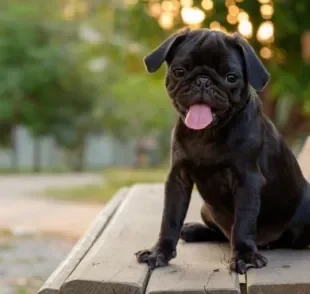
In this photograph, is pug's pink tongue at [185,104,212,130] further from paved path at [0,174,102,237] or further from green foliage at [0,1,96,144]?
green foliage at [0,1,96,144]

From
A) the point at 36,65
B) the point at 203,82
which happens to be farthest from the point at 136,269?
the point at 36,65

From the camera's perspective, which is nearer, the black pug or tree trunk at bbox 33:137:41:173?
the black pug

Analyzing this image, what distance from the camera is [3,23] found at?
19.9m

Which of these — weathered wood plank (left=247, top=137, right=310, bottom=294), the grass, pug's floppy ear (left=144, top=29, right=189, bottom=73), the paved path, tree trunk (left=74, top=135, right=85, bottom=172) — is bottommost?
tree trunk (left=74, top=135, right=85, bottom=172)

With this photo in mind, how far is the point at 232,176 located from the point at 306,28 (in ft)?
13.7

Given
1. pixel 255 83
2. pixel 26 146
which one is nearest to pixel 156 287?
pixel 255 83

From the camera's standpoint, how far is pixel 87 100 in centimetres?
2103

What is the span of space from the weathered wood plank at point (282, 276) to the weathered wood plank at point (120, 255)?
1.07 feet

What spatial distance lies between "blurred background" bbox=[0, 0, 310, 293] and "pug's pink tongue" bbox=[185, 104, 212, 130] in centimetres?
294

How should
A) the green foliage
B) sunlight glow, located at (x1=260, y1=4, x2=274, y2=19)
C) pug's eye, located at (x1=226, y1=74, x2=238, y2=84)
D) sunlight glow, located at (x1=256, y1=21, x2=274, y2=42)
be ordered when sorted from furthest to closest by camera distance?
the green foliage
sunlight glow, located at (x1=256, y1=21, x2=274, y2=42)
sunlight glow, located at (x1=260, y1=4, x2=274, y2=19)
pug's eye, located at (x1=226, y1=74, x2=238, y2=84)

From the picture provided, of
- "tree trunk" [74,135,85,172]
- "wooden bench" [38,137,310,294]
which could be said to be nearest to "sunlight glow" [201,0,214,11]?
"wooden bench" [38,137,310,294]

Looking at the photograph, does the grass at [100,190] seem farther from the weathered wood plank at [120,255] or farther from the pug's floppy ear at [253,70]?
the pug's floppy ear at [253,70]

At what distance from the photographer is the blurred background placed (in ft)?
21.4

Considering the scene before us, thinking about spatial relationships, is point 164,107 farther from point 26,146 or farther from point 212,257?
point 212,257
